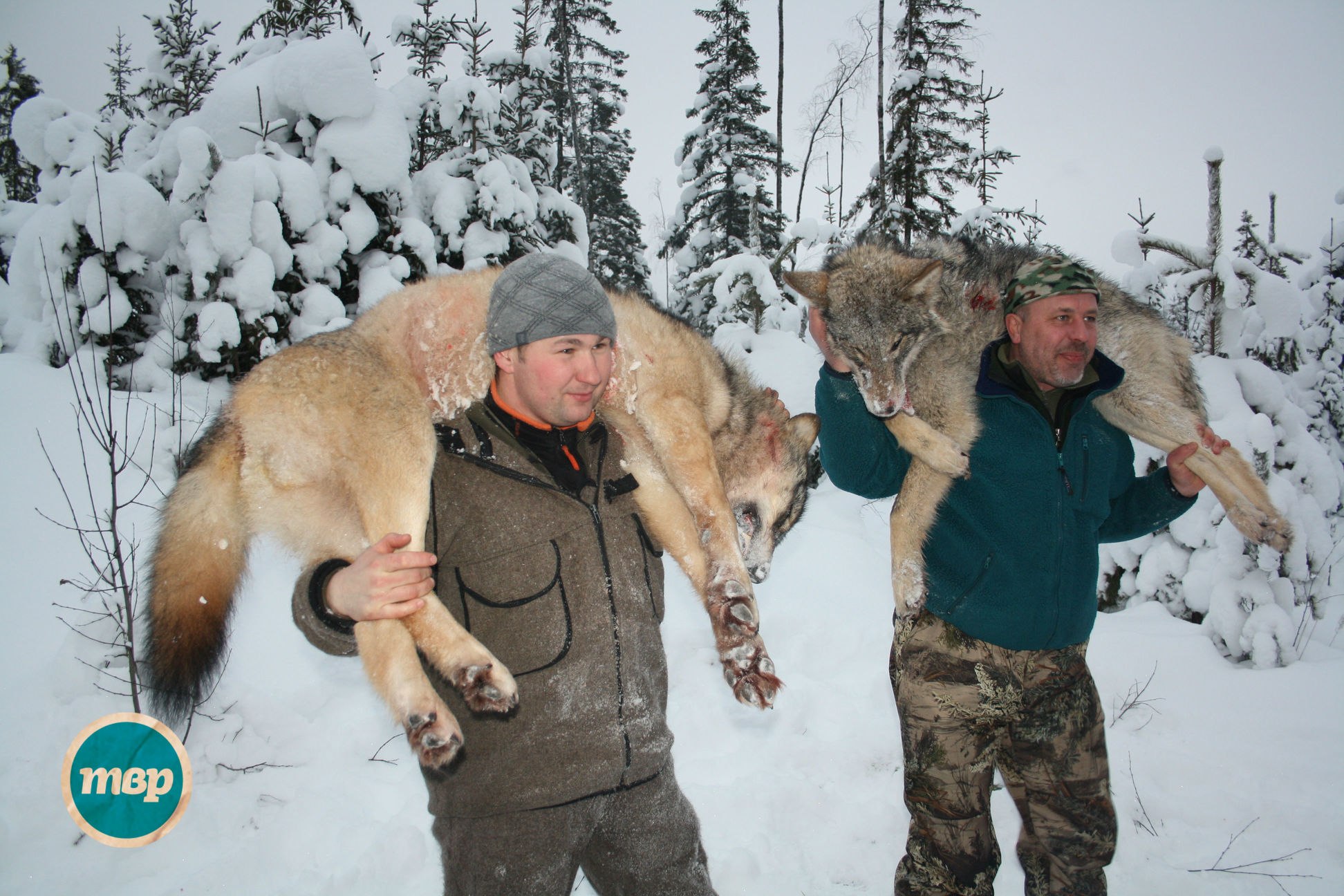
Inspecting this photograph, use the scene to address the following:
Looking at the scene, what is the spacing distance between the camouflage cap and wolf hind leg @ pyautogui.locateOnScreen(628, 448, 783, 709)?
5.38 feet

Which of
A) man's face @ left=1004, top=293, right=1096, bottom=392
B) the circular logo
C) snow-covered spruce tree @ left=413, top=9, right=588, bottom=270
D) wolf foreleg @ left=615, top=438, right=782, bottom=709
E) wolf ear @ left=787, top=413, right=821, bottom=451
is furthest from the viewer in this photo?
snow-covered spruce tree @ left=413, top=9, right=588, bottom=270

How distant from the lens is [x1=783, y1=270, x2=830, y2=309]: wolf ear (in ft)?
9.69

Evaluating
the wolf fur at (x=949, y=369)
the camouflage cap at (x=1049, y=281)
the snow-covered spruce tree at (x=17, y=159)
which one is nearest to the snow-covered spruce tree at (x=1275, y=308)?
the wolf fur at (x=949, y=369)

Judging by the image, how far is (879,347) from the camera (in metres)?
2.77

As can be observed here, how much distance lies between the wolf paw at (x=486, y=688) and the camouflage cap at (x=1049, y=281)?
2.42 meters

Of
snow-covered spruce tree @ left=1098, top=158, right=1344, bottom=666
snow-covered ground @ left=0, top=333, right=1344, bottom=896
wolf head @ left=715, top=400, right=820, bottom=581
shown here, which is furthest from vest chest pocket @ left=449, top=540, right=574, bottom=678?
snow-covered spruce tree @ left=1098, top=158, right=1344, bottom=666

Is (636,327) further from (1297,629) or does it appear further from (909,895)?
(1297,629)

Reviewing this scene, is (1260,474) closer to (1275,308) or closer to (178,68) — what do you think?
(1275,308)

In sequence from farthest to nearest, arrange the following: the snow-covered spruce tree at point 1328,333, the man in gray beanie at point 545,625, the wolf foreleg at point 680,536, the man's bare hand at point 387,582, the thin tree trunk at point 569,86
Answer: the thin tree trunk at point 569,86 → the snow-covered spruce tree at point 1328,333 → the wolf foreleg at point 680,536 → the man in gray beanie at point 545,625 → the man's bare hand at point 387,582

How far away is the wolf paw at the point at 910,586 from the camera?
8.68 ft

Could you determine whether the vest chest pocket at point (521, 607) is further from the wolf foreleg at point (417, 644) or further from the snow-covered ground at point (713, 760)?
the snow-covered ground at point (713, 760)

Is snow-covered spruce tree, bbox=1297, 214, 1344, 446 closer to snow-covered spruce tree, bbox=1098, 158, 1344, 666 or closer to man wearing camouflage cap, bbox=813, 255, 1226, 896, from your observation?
snow-covered spruce tree, bbox=1098, 158, 1344, 666

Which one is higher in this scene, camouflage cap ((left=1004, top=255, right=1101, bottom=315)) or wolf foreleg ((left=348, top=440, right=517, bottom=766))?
camouflage cap ((left=1004, top=255, right=1101, bottom=315))

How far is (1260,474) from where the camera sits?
504 cm
